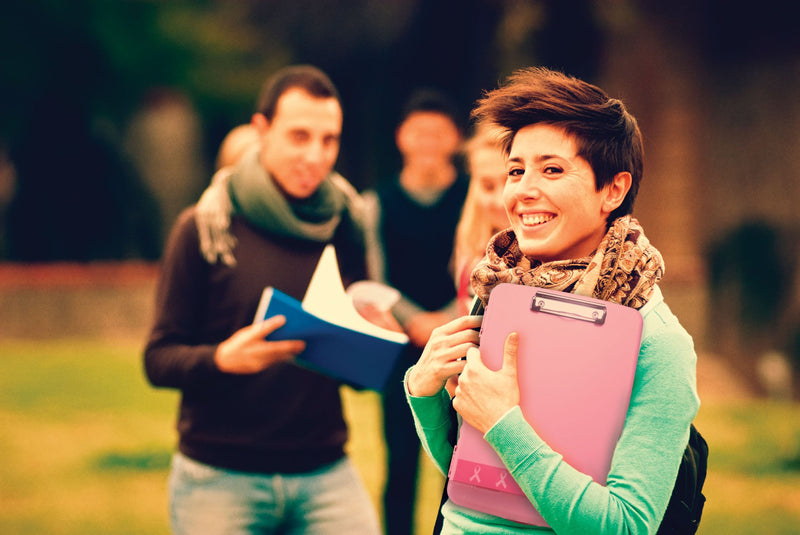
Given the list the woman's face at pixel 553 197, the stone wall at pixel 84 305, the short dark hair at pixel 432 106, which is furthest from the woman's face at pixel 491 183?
the stone wall at pixel 84 305

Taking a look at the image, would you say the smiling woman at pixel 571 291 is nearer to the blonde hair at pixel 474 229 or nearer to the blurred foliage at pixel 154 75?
the blonde hair at pixel 474 229

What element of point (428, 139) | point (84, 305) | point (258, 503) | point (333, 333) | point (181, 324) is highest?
point (428, 139)

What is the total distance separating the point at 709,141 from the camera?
1023 centimetres

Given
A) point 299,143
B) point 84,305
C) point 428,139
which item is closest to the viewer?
point 299,143

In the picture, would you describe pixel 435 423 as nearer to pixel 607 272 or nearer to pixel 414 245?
pixel 607 272

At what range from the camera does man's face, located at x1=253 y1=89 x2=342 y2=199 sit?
3.08 meters

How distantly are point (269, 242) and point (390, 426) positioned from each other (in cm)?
163

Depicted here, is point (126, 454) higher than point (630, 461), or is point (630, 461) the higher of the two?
point (630, 461)

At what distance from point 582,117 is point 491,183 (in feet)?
6.02

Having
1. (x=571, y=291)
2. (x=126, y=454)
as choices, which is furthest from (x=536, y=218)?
(x=126, y=454)

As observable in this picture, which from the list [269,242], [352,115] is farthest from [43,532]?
[352,115]

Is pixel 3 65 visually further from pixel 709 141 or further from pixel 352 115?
pixel 709 141

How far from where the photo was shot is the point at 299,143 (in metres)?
3.08

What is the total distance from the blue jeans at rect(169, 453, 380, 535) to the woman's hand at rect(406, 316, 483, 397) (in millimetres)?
1106
